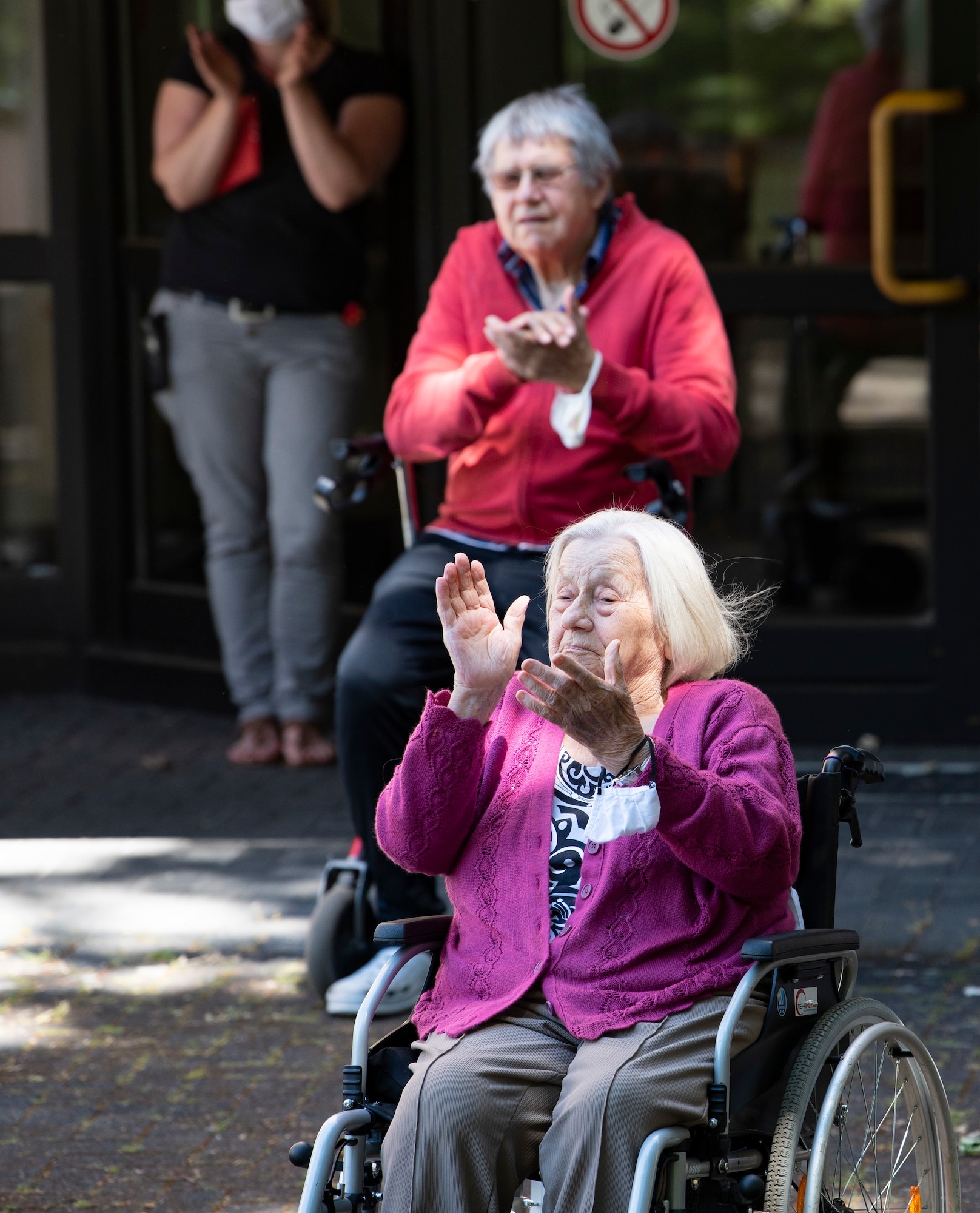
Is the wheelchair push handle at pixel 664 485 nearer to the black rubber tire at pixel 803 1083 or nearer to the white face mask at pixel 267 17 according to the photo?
the black rubber tire at pixel 803 1083

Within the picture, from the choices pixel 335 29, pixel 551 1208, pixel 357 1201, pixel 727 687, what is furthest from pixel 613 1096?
pixel 335 29

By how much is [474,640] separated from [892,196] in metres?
3.83

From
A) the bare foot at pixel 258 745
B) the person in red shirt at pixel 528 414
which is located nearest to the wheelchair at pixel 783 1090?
the person in red shirt at pixel 528 414

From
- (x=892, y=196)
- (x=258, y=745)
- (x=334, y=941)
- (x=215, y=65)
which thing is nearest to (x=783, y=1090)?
(x=334, y=941)

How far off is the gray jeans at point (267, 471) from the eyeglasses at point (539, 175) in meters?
2.36

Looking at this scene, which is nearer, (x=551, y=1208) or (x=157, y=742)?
(x=551, y=1208)

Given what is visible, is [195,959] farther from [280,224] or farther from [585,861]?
[280,224]

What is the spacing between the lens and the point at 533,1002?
295 cm

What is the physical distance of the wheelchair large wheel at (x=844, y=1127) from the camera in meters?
2.73

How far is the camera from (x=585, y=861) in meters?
2.96

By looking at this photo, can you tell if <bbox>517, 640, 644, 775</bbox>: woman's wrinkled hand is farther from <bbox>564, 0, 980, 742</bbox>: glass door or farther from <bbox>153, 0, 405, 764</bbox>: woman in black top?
<bbox>153, 0, 405, 764</bbox>: woman in black top

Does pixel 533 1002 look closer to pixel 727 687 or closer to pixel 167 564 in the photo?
pixel 727 687

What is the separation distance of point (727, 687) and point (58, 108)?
561 cm

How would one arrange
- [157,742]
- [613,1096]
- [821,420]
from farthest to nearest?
[157,742] < [821,420] < [613,1096]
